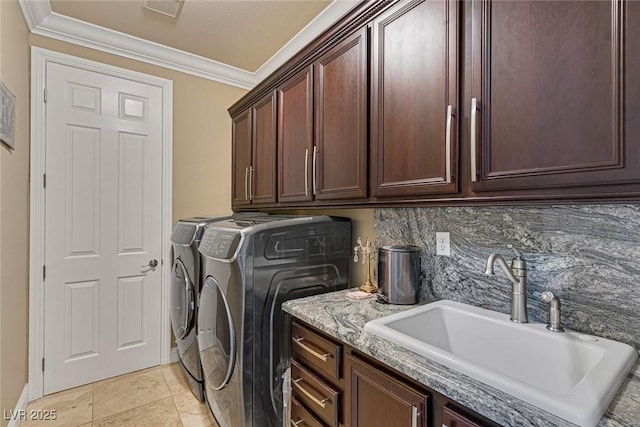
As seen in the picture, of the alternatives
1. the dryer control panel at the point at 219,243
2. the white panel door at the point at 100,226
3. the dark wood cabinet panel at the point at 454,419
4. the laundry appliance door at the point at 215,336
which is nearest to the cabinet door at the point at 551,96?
the dark wood cabinet panel at the point at 454,419

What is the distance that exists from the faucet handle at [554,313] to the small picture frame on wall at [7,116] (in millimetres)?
2575

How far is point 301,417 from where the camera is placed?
138 centimetres

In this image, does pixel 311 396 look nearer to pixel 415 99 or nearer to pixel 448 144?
pixel 448 144

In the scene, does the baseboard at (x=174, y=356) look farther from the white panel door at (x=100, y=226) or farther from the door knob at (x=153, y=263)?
the door knob at (x=153, y=263)

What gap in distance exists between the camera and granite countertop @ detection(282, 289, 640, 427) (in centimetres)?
66

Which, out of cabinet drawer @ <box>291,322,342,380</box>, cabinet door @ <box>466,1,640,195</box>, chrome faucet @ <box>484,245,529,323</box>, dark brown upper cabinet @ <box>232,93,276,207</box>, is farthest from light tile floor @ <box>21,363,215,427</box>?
cabinet door @ <box>466,1,640,195</box>

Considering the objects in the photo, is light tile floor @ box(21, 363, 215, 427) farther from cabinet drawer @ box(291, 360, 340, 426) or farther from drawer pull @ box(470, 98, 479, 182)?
A: drawer pull @ box(470, 98, 479, 182)

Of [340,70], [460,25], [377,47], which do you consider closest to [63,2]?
[340,70]

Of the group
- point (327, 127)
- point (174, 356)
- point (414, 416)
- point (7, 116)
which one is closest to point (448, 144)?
point (327, 127)

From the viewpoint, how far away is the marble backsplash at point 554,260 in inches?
38.4

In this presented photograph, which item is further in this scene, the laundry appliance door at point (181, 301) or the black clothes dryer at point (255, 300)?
the laundry appliance door at point (181, 301)

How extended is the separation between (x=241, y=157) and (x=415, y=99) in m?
1.84

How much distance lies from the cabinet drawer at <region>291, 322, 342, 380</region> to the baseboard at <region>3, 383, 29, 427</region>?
174 cm

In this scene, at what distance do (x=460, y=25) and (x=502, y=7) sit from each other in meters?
0.13
